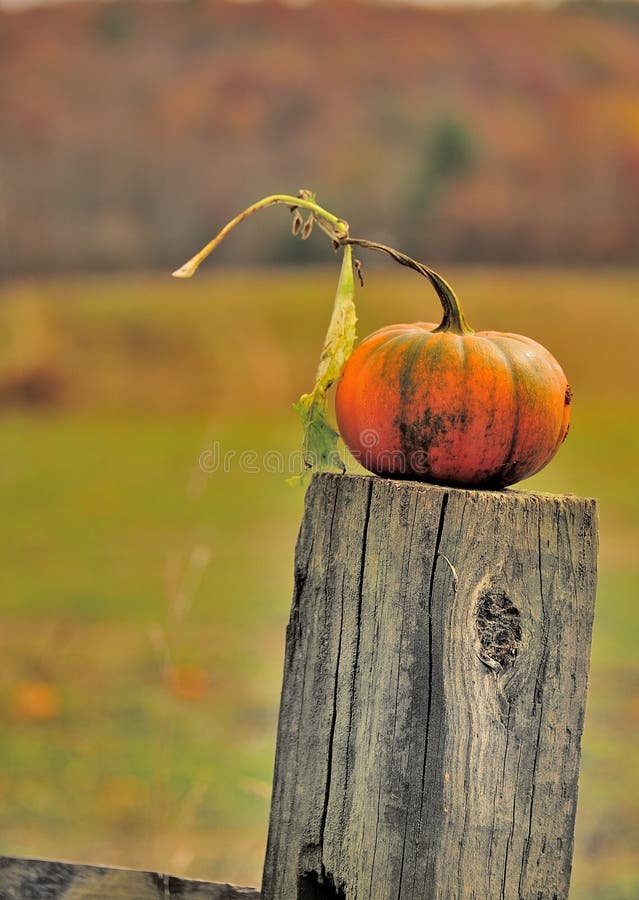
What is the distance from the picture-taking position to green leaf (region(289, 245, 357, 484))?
1655 mm

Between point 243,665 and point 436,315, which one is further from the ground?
point 436,315

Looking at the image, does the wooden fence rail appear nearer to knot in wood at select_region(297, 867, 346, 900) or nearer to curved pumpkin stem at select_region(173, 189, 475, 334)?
knot in wood at select_region(297, 867, 346, 900)

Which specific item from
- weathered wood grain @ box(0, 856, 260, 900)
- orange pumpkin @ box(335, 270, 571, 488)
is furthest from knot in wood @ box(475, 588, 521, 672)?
weathered wood grain @ box(0, 856, 260, 900)

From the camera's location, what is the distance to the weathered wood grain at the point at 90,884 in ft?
5.54

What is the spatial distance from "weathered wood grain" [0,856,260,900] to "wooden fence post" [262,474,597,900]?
0.69 feet

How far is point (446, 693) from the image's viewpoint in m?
1.50

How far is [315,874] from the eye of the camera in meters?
1.57

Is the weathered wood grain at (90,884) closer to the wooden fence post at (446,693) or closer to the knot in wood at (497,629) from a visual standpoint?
the wooden fence post at (446,693)

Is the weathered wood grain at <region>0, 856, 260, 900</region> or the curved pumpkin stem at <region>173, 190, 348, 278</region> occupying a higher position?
the curved pumpkin stem at <region>173, 190, 348, 278</region>

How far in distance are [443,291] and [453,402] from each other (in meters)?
0.20

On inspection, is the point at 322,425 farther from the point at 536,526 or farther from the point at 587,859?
the point at 587,859

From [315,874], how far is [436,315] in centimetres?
698

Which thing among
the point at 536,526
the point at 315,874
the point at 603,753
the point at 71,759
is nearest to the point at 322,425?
the point at 536,526

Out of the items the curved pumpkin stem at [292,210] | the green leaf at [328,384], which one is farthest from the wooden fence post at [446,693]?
the curved pumpkin stem at [292,210]
